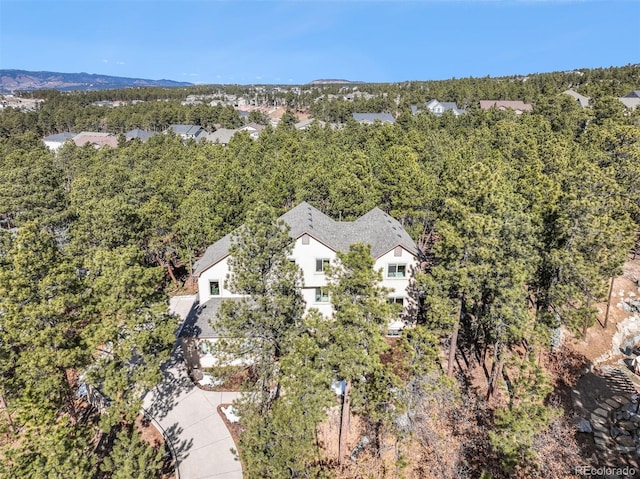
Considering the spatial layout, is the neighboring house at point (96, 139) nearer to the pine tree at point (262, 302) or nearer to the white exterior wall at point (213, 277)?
the white exterior wall at point (213, 277)

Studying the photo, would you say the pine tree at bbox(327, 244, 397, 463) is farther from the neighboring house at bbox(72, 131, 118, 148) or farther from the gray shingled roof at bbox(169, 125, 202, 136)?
the gray shingled roof at bbox(169, 125, 202, 136)

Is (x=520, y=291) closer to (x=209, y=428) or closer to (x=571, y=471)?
(x=571, y=471)

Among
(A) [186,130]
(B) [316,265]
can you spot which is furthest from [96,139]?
(B) [316,265]

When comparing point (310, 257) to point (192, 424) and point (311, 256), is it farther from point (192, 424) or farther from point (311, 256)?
point (192, 424)

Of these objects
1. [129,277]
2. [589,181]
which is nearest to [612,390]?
[589,181]

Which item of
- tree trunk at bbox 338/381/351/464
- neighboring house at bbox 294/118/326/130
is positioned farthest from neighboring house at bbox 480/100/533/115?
tree trunk at bbox 338/381/351/464

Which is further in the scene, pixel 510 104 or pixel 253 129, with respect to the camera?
pixel 253 129

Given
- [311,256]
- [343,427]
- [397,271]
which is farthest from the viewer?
[397,271]
